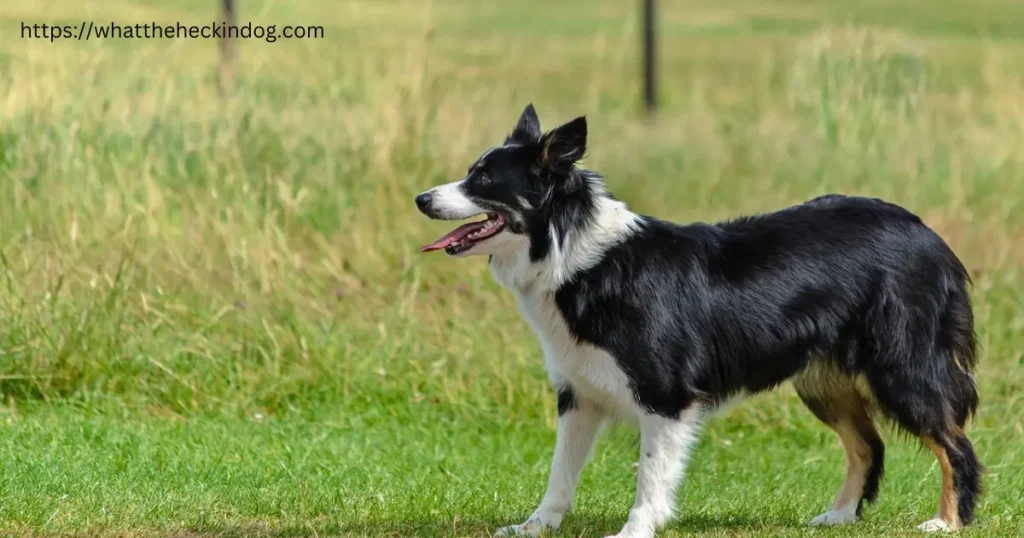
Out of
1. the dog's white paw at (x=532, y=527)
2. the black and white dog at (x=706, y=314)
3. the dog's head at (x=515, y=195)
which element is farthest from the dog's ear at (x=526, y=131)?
the dog's white paw at (x=532, y=527)

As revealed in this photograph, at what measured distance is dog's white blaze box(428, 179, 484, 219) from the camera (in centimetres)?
460

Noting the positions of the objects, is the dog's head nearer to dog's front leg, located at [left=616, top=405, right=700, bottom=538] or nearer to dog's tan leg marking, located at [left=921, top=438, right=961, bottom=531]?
dog's front leg, located at [left=616, top=405, right=700, bottom=538]

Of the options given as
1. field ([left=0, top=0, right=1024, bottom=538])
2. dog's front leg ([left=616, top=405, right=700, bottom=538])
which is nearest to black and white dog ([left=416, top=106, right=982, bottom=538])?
dog's front leg ([left=616, top=405, right=700, bottom=538])

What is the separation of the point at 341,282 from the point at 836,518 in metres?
4.53

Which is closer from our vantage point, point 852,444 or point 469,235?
point 469,235

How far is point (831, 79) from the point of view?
1184cm

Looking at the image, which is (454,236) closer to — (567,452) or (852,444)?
(567,452)

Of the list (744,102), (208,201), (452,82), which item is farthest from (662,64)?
(208,201)

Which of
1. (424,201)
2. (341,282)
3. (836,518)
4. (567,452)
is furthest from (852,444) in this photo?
(341,282)

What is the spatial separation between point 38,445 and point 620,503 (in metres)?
2.69

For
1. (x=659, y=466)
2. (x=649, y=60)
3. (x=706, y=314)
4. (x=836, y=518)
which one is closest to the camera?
(x=659, y=466)

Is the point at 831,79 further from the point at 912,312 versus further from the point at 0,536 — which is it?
the point at 0,536

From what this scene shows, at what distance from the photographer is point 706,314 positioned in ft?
16.0

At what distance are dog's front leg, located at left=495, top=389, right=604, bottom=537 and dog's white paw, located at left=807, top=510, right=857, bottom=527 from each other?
39.4 inches
